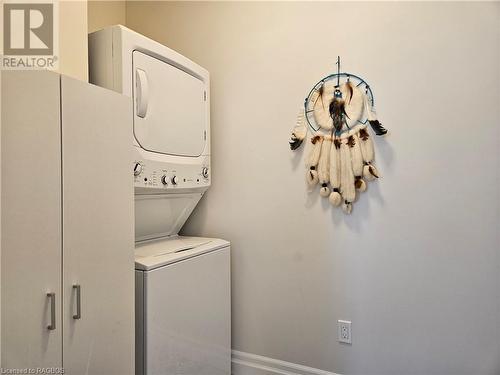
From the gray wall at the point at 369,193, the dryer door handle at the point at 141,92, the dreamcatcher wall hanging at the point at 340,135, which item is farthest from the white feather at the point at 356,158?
the dryer door handle at the point at 141,92

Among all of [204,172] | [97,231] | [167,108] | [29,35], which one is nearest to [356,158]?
[204,172]

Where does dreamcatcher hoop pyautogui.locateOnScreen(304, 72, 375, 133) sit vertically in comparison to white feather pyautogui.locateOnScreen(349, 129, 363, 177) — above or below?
above

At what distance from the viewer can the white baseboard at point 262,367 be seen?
2.09 metres

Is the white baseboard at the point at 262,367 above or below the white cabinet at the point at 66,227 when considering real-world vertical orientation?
below

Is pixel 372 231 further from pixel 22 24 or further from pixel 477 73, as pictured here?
pixel 22 24

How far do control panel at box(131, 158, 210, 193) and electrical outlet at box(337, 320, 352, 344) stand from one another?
1.09m

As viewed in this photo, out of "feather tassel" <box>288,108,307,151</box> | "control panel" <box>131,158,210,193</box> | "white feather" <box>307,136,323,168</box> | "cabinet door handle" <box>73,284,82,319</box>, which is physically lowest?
"cabinet door handle" <box>73,284,82,319</box>

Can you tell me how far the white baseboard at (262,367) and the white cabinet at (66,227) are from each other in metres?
0.95

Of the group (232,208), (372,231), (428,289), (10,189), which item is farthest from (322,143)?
(10,189)

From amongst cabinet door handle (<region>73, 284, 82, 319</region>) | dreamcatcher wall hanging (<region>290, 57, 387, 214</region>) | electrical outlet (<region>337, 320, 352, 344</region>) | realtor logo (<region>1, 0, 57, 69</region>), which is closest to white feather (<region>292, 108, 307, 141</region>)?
dreamcatcher wall hanging (<region>290, 57, 387, 214</region>)

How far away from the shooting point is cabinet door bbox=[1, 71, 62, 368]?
3.49 ft

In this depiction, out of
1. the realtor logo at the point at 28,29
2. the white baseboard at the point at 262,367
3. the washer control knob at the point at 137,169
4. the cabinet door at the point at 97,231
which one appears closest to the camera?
the cabinet door at the point at 97,231

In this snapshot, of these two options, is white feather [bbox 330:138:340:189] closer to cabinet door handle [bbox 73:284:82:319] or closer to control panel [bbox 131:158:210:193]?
control panel [bbox 131:158:210:193]

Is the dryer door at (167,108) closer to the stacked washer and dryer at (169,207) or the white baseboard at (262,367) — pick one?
the stacked washer and dryer at (169,207)
